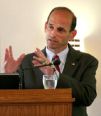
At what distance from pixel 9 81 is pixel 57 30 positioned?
735 mm

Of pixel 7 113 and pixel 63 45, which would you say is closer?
pixel 7 113

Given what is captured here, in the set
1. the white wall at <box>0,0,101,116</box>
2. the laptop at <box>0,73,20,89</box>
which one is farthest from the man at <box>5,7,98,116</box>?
the white wall at <box>0,0,101,116</box>

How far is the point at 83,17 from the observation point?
3.74 metres

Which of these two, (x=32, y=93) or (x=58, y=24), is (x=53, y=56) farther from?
(x=32, y=93)

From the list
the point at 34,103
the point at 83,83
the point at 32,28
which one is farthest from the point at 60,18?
the point at 32,28

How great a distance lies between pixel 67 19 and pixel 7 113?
3.58ft

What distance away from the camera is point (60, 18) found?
223 cm

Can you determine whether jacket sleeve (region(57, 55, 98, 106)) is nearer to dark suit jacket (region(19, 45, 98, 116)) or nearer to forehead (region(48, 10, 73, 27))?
dark suit jacket (region(19, 45, 98, 116))

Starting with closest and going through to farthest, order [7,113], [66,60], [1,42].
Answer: [7,113] < [66,60] < [1,42]

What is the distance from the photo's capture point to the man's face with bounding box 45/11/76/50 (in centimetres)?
217

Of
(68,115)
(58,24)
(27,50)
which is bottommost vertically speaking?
(27,50)

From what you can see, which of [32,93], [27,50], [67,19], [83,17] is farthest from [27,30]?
[32,93]

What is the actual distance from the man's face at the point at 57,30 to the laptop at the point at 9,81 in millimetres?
629

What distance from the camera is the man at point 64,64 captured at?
181 cm
